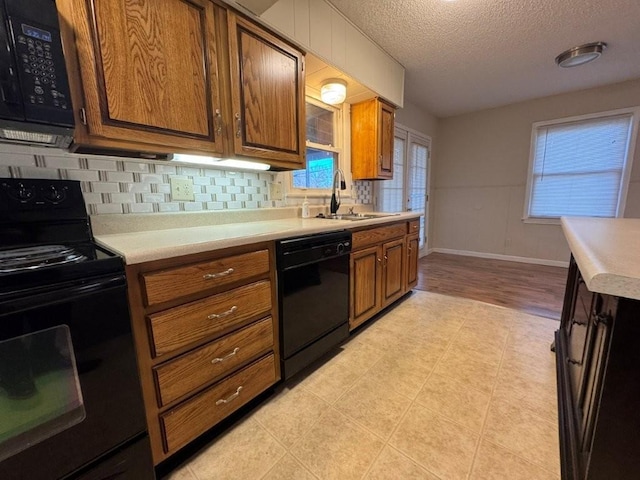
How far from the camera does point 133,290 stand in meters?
0.87

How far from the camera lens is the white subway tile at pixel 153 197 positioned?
53.6 inches

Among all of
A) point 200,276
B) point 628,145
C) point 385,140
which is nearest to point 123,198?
point 200,276

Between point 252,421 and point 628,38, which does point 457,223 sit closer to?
point 628,38

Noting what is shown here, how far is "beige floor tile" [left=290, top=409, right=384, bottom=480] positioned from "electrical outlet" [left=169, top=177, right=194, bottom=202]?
1.37m

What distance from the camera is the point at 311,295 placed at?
4.97 ft

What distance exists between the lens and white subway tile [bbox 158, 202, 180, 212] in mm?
1418

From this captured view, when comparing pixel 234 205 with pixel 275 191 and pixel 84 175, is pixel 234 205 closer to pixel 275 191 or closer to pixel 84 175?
pixel 275 191

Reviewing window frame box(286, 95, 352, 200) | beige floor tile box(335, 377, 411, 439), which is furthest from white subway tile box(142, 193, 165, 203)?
beige floor tile box(335, 377, 411, 439)

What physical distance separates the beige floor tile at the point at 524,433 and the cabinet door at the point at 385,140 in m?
2.13

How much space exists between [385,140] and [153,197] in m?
2.25

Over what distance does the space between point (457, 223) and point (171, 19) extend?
16.1ft

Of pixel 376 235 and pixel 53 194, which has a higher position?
pixel 53 194

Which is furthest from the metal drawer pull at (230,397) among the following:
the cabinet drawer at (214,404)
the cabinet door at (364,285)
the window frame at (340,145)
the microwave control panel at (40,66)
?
the window frame at (340,145)

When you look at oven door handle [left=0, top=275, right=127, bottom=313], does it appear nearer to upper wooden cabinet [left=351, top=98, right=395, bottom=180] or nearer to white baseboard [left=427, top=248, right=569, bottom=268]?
upper wooden cabinet [left=351, top=98, right=395, bottom=180]
